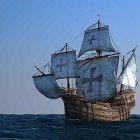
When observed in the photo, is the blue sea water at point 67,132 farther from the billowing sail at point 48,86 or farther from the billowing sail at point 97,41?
the billowing sail at point 97,41

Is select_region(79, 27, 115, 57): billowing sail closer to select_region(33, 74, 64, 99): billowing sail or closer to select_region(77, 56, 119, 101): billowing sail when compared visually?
select_region(77, 56, 119, 101): billowing sail

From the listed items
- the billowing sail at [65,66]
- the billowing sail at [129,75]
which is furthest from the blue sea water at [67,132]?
the billowing sail at [65,66]

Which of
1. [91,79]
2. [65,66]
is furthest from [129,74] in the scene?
[65,66]

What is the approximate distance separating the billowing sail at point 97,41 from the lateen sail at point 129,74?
4.48 metres

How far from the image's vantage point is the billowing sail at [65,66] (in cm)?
8056

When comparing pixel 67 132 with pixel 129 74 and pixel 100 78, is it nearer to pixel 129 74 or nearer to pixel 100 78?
pixel 100 78

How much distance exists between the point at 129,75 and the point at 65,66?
491 inches

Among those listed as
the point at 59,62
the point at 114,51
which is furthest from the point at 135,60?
the point at 59,62

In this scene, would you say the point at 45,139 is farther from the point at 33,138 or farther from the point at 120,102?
the point at 120,102

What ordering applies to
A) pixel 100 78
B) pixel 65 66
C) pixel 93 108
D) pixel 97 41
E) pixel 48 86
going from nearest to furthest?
pixel 93 108 → pixel 48 86 → pixel 100 78 → pixel 65 66 → pixel 97 41

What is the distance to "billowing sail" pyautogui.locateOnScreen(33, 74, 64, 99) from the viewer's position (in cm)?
7394

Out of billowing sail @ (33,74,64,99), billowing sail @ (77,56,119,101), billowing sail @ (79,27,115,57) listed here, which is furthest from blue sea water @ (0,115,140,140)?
billowing sail @ (79,27,115,57)

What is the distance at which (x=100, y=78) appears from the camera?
257ft

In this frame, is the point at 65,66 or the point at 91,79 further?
the point at 65,66
